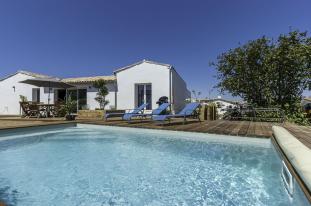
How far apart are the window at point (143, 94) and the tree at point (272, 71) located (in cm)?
571

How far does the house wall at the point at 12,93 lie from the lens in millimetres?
18438

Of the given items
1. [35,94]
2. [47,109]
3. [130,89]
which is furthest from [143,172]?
[35,94]

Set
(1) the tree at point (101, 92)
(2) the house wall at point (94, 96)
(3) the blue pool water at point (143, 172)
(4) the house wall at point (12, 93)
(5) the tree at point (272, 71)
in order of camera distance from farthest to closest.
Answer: (4) the house wall at point (12, 93) < (2) the house wall at point (94, 96) < (1) the tree at point (101, 92) < (5) the tree at point (272, 71) < (3) the blue pool water at point (143, 172)

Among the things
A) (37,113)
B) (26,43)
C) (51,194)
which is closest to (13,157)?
(51,194)

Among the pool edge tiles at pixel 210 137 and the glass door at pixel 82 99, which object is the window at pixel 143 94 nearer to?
the glass door at pixel 82 99

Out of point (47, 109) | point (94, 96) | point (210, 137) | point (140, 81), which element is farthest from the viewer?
point (94, 96)

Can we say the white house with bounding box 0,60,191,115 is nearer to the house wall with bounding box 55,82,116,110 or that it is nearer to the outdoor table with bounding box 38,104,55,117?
the house wall with bounding box 55,82,116,110

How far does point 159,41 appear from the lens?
76.0 feet

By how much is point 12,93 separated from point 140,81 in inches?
520

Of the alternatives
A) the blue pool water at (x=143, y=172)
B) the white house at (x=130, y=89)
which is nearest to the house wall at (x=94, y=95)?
the white house at (x=130, y=89)

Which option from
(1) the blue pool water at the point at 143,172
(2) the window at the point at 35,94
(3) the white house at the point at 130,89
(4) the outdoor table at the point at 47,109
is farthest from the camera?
(2) the window at the point at 35,94

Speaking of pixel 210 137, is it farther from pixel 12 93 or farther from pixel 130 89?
pixel 12 93

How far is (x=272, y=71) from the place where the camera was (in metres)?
12.1

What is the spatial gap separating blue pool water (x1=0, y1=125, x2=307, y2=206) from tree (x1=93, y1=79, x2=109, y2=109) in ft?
25.8
